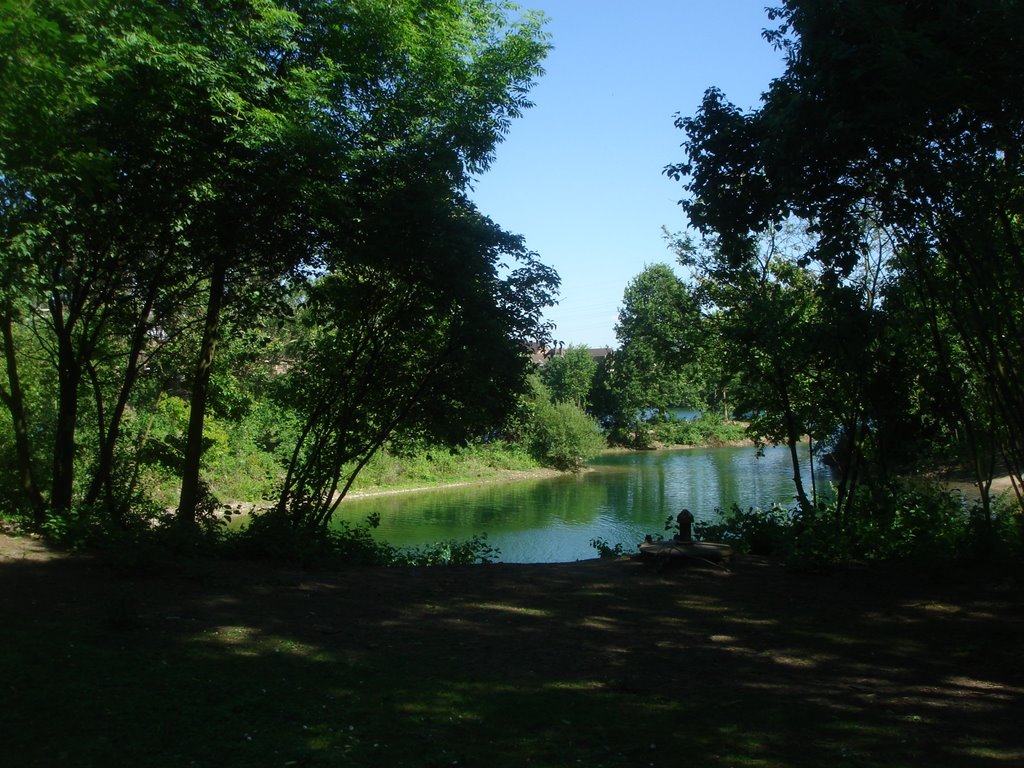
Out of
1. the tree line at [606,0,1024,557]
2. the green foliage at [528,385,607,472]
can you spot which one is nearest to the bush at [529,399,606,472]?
the green foliage at [528,385,607,472]

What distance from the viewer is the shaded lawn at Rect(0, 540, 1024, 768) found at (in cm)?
426

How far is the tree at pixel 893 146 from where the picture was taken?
640 centimetres

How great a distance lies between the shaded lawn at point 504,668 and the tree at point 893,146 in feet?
10.2

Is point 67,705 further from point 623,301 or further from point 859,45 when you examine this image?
point 623,301

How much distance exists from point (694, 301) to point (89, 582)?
9.75 m

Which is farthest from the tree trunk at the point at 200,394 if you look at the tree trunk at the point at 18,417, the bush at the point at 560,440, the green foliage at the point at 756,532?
the bush at the point at 560,440

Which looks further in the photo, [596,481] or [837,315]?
[596,481]

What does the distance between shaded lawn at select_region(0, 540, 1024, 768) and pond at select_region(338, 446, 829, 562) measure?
30.8ft

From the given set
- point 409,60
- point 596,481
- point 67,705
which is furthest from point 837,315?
point 596,481

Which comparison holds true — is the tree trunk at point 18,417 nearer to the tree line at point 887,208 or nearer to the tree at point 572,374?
the tree line at point 887,208

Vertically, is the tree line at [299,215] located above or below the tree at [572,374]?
below

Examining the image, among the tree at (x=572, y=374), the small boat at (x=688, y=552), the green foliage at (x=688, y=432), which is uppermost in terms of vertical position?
the tree at (x=572, y=374)

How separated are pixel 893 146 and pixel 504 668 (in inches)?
215

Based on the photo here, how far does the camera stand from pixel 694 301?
13750mm
